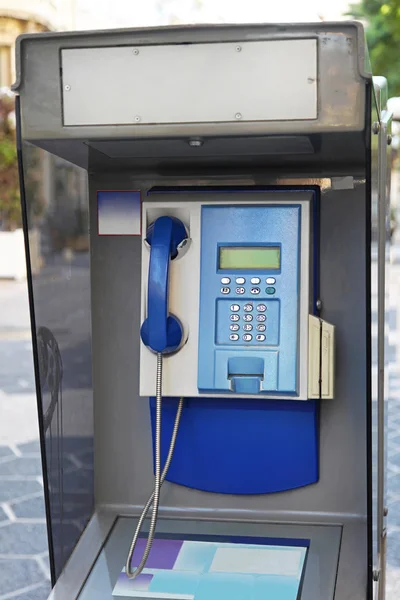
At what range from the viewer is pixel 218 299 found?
1.95m

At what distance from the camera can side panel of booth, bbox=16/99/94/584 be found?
1820mm

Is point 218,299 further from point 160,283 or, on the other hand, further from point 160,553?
point 160,553

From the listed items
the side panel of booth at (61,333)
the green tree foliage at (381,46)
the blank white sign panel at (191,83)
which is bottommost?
the side panel of booth at (61,333)

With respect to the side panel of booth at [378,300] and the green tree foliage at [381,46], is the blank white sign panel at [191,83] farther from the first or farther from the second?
the green tree foliage at [381,46]

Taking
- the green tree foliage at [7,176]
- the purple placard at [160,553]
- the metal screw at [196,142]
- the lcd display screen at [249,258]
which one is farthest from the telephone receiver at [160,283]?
the green tree foliage at [7,176]

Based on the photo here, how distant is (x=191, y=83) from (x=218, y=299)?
0.56 metres

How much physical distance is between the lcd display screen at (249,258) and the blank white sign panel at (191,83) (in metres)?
0.44

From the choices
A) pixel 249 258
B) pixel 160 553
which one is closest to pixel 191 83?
pixel 249 258

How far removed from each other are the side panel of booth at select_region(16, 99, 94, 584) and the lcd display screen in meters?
0.38

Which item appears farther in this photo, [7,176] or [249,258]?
[7,176]

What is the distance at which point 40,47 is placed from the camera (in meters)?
1.59

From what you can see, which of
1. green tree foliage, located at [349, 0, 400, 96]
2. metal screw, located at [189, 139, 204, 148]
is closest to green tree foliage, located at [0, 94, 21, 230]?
green tree foliage, located at [349, 0, 400, 96]

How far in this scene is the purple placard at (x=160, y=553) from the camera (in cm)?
200

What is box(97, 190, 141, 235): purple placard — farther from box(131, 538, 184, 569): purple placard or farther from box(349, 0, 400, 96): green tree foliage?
box(349, 0, 400, 96): green tree foliage
